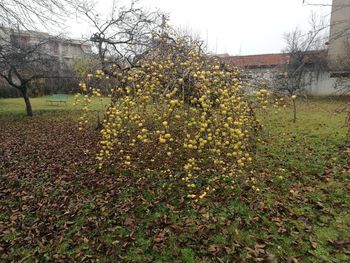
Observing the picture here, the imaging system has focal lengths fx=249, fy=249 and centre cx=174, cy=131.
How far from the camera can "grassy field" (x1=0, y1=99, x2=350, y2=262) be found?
8.35 ft

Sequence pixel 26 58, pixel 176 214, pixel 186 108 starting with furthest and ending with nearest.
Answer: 1. pixel 26 58
2. pixel 176 214
3. pixel 186 108

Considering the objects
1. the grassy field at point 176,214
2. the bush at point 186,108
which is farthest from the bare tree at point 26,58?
the bush at point 186,108

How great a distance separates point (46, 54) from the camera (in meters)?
10.7

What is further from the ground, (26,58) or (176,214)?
(26,58)

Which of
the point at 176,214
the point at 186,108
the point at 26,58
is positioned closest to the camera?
the point at 186,108

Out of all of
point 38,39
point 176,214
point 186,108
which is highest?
point 38,39

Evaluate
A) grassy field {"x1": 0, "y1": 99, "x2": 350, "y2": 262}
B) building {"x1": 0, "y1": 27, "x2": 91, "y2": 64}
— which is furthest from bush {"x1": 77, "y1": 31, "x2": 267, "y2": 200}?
building {"x1": 0, "y1": 27, "x2": 91, "y2": 64}

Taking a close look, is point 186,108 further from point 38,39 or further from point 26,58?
point 26,58

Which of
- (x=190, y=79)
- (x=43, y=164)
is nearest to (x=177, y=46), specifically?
(x=190, y=79)

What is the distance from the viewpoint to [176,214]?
3158 millimetres

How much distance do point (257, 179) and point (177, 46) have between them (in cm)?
235

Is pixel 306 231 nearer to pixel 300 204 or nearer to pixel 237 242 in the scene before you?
pixel 300 204

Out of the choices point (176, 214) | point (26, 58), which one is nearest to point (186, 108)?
point (176, 214)

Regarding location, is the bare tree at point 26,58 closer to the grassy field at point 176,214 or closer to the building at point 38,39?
the building at point 38,39
